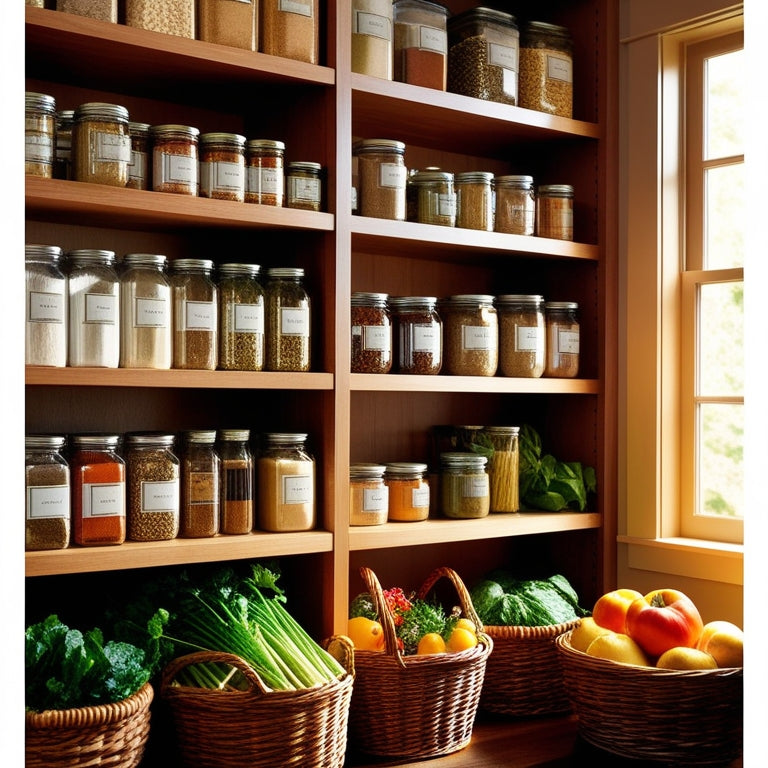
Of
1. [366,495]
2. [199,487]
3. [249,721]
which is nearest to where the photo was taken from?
[249,721]

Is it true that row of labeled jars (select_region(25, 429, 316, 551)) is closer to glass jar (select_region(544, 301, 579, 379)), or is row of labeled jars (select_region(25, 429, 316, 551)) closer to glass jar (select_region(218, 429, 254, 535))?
glass jar (select_region(218, 429, 254, 535))

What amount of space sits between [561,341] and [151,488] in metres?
1.17

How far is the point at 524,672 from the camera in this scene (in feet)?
7.36

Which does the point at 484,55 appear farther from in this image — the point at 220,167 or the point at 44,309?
the point at 44,309

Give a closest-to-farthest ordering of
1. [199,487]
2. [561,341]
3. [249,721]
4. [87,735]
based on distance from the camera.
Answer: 1. [87,735]
2. [249,721]
3. [199,487]
4. [561,341]

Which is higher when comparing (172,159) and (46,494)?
(172,159)

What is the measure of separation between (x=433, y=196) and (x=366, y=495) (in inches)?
28.8

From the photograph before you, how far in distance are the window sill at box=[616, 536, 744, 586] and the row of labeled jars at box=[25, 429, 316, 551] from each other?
Answer: 3.17 feet

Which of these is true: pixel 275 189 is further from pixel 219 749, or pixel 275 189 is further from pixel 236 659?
pixel 219 749

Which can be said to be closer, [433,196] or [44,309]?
[44,309]

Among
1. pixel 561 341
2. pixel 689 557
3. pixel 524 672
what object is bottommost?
pixel 524 672

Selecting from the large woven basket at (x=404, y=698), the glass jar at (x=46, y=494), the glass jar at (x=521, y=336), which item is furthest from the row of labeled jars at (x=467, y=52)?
the large woven basket at (x=404, y=698)

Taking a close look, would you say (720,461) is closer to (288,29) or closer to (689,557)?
(689,557)

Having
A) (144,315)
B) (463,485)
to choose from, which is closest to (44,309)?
(144,315)
